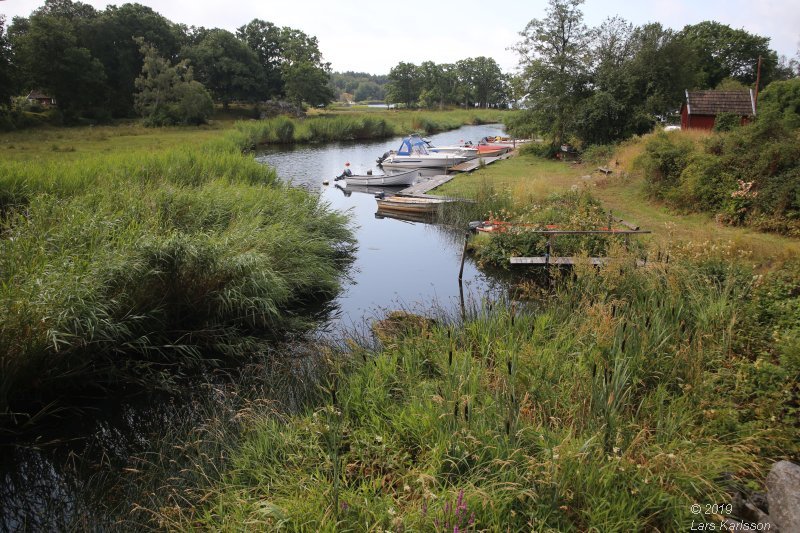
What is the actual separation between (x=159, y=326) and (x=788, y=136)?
49.4ft

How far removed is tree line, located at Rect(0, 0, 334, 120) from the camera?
138 feet

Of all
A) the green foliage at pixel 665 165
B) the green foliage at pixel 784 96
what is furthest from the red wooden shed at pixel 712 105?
the green foliage at pixel 665 165

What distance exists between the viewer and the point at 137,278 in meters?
7.04

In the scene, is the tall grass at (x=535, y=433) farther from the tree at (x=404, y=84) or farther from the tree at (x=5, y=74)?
the tree at (x=404, y=84)

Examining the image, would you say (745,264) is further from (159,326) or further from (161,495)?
(159,326)

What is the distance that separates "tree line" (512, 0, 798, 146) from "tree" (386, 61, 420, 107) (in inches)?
2775

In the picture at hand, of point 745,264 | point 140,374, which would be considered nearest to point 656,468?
point 745,264

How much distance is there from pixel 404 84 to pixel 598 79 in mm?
74050

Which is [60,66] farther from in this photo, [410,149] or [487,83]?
[487,83]

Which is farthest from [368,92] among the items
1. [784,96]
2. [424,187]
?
[424,187]

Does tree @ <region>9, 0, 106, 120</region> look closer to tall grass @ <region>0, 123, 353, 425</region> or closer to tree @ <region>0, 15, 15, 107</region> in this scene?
tree @ <region>0, 15, 15, 107</region>

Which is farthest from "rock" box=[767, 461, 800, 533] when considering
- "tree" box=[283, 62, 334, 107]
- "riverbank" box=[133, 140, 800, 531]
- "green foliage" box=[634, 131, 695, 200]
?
"tree" box=[283, 62, 334, 107]

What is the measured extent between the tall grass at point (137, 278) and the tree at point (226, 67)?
53.9 meters

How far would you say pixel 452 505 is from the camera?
11.0 feet
